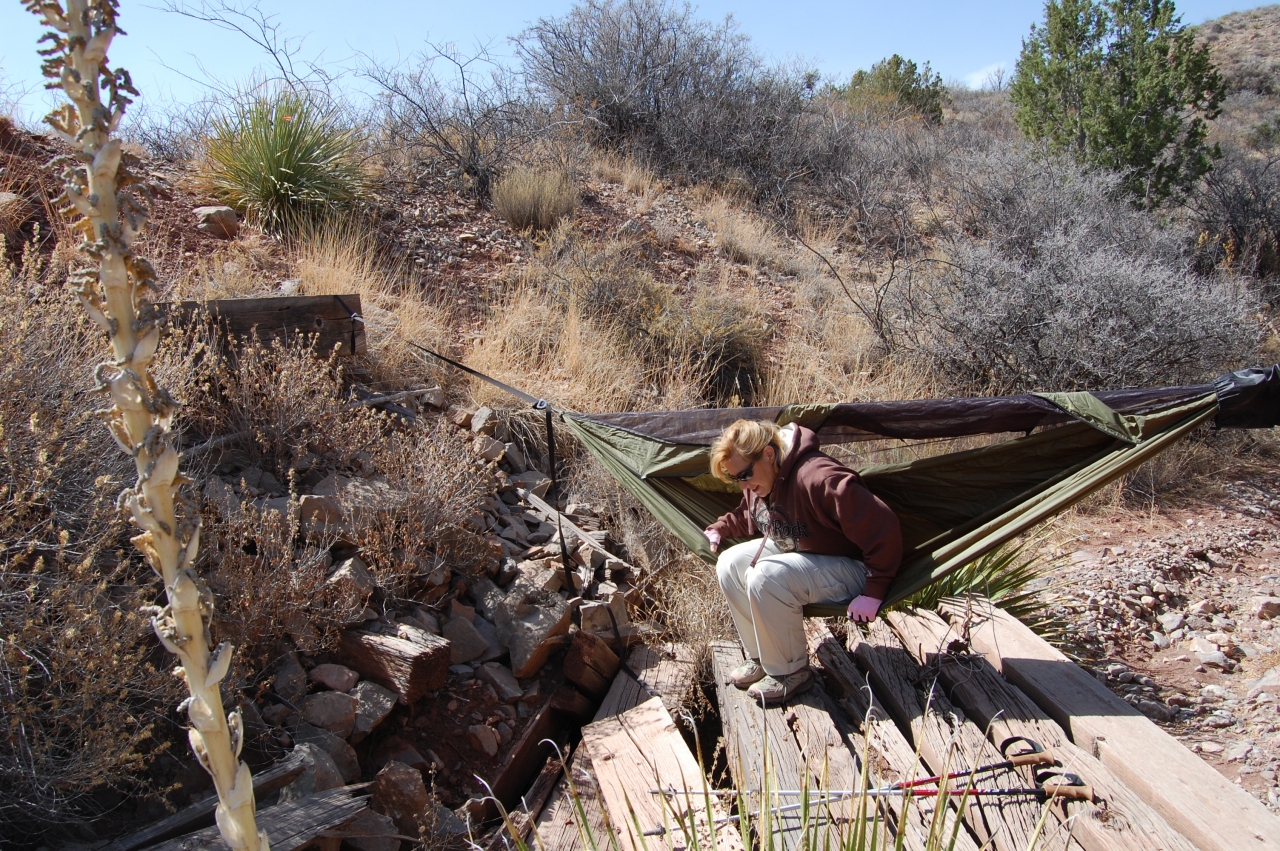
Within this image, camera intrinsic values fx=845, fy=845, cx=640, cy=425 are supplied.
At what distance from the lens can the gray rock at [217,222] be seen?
6.29m

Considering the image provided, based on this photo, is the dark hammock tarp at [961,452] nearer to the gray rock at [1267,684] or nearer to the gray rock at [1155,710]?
the gray rock at [1155,710]

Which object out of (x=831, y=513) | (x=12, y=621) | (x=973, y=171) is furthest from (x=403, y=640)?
(x=973, y=171)

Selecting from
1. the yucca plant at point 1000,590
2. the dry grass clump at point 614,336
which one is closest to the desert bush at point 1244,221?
the dry grass clump at point 614,336

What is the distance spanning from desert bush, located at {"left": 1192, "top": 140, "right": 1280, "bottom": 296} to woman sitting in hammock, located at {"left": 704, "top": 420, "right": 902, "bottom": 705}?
26.1ft

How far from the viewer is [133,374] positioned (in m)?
0.63

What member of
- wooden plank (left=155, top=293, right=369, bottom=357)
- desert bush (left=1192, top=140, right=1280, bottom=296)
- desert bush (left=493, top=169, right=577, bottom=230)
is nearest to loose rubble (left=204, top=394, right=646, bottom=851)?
wooden plank (left=155, top=293, right=369, bottom=357)

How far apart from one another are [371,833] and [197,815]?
52cm

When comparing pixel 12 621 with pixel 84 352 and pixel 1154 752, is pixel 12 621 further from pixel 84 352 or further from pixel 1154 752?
pixel 1154 752

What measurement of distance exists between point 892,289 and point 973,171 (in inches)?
133

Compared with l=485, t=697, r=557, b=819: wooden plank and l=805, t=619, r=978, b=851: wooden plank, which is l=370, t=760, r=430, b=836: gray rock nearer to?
l=485, t=697, r=557, b=819: wooden plank

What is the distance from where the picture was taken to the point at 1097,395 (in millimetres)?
3109

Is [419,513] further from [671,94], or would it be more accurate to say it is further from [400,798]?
[671,94]

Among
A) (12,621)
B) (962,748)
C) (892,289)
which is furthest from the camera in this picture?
(892,289)

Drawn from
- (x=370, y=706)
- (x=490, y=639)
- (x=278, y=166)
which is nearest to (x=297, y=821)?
(x=370, y=706)
